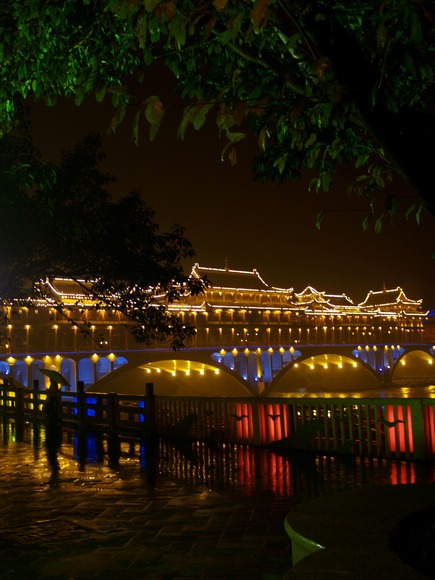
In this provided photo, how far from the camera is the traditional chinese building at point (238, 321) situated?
51.0 meters

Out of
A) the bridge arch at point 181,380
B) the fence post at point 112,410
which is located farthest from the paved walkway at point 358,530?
the bridge arch at point 181,380

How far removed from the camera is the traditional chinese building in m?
51.0

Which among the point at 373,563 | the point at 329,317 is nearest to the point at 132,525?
the point at 373,563

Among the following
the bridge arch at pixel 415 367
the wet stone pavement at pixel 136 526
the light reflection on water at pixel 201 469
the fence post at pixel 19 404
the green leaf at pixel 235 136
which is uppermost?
the green leaf at pixel 235 136

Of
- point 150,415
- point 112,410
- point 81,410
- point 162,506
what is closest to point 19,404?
point 81,410

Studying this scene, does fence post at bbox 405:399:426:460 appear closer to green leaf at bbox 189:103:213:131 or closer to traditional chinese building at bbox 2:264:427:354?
green leaf at bbox 189:103:213:131

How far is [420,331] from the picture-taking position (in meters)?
116

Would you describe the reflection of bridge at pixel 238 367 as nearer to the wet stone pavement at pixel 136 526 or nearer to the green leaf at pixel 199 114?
the wet stone pavement at pixel 136 526

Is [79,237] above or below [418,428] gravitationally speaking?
above

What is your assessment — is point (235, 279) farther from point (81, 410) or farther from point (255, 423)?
point (255, 423)

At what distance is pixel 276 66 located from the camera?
4324 millimetres

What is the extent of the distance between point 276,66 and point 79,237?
720 centimetres

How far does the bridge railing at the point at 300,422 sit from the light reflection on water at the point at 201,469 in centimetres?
28

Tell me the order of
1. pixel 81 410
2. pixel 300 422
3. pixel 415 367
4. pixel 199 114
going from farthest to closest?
pixel 415 367
pixel 81 410
pixel 300 422
pixel 199 114
